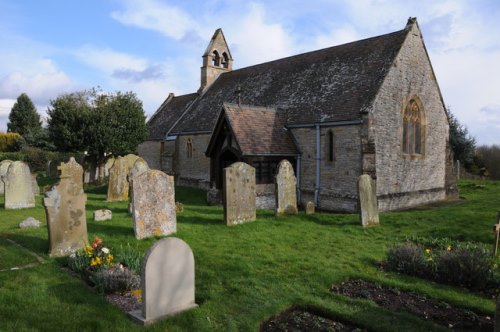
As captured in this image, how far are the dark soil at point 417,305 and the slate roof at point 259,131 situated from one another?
11102 mm

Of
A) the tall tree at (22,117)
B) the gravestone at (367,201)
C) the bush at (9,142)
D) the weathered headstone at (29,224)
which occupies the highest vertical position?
the tall tree at (22,117)

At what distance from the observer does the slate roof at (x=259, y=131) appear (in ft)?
60.1

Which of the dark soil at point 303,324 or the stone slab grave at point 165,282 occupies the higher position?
the stone slab grave at point 165,282

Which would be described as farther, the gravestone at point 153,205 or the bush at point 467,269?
the gravestone at point 153,205

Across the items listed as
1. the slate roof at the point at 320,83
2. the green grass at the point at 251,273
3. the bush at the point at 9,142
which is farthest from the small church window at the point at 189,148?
the bush at the point at 9,142

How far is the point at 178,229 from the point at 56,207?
3812 mm

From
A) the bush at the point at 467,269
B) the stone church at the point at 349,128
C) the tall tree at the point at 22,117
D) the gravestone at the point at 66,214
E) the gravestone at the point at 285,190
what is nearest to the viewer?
the bush at the point at 467,269

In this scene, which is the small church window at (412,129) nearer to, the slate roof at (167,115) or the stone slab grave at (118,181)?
the stone slab grave at (118,181)

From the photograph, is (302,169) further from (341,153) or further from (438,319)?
(438,319)

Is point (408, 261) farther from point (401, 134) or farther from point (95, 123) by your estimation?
point (95, 123)

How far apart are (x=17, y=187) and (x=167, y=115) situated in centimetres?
1924

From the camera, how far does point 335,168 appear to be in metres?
18.3

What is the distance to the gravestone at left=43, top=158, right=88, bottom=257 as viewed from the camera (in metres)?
8.51

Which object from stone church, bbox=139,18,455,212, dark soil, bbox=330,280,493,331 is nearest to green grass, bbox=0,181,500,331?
dark soil, bbox=330,280,493,331
